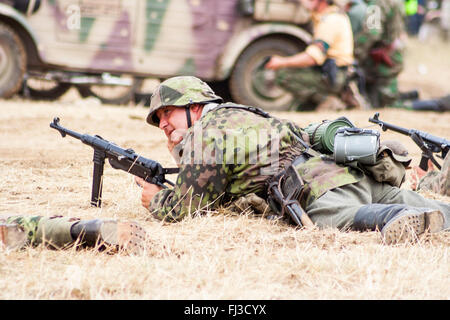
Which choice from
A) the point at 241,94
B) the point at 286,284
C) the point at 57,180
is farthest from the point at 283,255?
the point at 241,94

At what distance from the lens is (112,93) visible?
12008 mm

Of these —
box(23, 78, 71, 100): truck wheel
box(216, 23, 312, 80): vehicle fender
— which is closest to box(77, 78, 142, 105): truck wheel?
box(23, 78, 71, 100): truck wheel

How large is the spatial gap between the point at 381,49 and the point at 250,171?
26.6 ft

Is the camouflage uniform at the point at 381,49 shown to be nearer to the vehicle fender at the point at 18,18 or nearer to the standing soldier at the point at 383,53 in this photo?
the standing soldier at the point at 383,53

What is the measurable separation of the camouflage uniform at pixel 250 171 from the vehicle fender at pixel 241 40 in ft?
20.0

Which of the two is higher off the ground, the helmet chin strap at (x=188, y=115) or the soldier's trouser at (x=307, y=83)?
the helmet chin strap at (x=188, y=115)

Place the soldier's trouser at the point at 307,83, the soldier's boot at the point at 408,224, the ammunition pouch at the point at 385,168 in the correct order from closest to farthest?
the soldier's boot at the point at 408,224, the ammunition pouch at the point at 385,168, the soldier's trouser at the point at 307,83

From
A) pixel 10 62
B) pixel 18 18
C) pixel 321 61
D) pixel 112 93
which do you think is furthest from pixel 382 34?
pixel 10 62

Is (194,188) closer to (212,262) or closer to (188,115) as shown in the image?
(188,115)

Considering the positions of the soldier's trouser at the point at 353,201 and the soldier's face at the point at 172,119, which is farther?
the soldier's face at the point at 172,119

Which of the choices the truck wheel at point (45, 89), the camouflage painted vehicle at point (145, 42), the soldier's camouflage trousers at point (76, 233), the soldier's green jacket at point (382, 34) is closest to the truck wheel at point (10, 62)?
the camouflage painted vehicle at point (145, 42)

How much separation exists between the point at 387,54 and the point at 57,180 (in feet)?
23.4

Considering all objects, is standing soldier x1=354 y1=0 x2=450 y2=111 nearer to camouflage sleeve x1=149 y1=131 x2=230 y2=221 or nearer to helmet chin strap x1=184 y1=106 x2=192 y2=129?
helmet chin strap x1=184 y1=106 x2=192 y2=129

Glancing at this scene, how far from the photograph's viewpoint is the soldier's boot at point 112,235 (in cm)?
424
